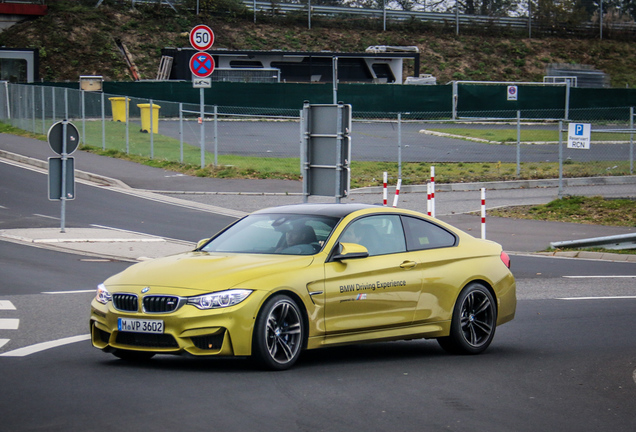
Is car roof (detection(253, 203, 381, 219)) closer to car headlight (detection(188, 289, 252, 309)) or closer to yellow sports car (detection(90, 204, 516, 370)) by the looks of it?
yellow sports car (detection(90, 204, 516, 370))

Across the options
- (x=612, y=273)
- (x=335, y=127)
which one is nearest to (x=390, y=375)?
(x=335, y=127)

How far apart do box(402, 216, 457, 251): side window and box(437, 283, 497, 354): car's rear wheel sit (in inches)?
A: 19.3

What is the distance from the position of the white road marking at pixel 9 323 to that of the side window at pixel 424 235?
4130 millimetres

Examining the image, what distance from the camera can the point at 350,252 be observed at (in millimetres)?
7348

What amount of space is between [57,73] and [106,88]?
914 centimetres

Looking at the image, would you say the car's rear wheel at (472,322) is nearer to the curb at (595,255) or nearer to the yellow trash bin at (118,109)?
the curb at (595,255)

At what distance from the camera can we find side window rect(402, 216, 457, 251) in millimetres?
8203

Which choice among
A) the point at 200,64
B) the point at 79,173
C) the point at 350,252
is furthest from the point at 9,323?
the point at 79,173

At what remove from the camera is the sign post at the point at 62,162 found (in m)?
16.8

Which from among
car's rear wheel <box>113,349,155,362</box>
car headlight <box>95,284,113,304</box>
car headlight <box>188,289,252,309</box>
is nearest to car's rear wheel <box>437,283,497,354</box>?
car headlight <box>188,289,252,309</box>

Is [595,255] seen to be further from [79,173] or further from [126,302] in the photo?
[79,173]

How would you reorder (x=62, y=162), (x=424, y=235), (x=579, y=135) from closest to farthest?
(x=424, y=235) < (x=62, y=162) < (x=579, y=135)

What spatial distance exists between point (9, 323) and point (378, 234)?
162 inches

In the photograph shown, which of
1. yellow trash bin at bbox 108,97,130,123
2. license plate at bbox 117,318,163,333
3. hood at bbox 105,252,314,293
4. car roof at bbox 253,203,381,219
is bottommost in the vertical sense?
license plate at bbox 117,318,163,333
